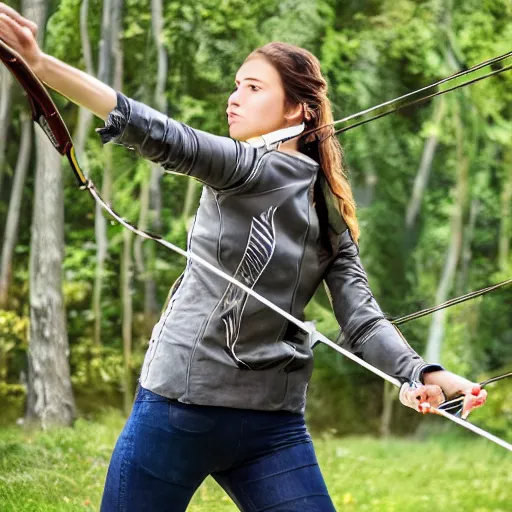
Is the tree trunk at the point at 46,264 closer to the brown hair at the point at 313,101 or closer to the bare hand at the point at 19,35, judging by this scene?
the brown hair at the point at 313,101

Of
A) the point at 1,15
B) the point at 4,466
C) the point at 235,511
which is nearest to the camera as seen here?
the point at 1,15

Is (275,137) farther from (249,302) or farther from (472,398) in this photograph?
(472,398)

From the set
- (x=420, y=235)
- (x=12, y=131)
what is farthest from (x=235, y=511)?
(x=12, y=131)

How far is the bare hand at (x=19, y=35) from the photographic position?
1273 mm

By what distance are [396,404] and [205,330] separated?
12.3 ft

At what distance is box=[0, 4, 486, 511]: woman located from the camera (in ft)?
4.93

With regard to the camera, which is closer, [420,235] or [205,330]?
[205,330]

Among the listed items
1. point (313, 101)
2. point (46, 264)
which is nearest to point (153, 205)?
point (46, 264)

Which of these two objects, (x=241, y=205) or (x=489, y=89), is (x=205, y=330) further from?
(x=489, y=89)

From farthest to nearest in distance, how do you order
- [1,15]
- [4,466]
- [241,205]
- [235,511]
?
[4,466]
[235,511]
[241,205]
[1,15]

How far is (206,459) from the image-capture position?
153 centimetres

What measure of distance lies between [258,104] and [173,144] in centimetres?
31

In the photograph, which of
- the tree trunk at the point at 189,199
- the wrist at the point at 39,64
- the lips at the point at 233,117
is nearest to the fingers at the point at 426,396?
the lips at the point at 233,117

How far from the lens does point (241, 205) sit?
1.50 m
